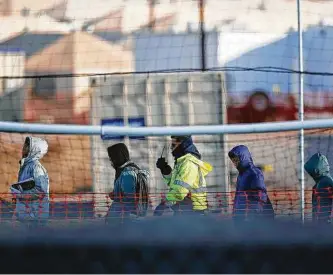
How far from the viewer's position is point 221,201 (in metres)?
8.84

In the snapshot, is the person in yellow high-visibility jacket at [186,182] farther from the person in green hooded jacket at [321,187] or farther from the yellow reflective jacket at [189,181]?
the person in green hooded jacket at [321,187]

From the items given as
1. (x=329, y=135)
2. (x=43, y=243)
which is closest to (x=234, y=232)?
(x=43, y=243)

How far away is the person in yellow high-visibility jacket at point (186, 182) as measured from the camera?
7.57 m

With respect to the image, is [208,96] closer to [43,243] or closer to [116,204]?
[116,204]

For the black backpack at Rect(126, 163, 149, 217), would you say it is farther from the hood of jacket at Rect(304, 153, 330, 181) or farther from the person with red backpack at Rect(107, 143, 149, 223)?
the hood of jacket at Rect(304, 153, 330, 181)

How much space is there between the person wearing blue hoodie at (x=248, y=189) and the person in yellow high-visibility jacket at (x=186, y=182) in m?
0.31

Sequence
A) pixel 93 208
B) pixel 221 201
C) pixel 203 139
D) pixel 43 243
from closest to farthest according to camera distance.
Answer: pixel 43 243 → pixel 93 208 → pixel 221 201 → pixel 203 139

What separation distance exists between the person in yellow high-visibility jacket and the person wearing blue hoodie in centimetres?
31

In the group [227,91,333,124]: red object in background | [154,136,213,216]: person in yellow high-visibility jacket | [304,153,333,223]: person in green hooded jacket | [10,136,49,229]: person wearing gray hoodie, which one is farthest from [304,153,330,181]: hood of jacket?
[227,91,333,124]: red object in background

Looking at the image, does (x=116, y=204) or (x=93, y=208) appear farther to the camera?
(x=93, y=208)

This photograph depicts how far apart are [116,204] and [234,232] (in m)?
5.70

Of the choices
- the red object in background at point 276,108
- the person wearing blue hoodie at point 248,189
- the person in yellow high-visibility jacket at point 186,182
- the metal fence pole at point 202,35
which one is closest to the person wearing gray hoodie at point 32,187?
the person in yellow high-visibility jacket at point 186,182

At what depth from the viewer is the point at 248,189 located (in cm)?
744

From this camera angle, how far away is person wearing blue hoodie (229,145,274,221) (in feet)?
24.1
